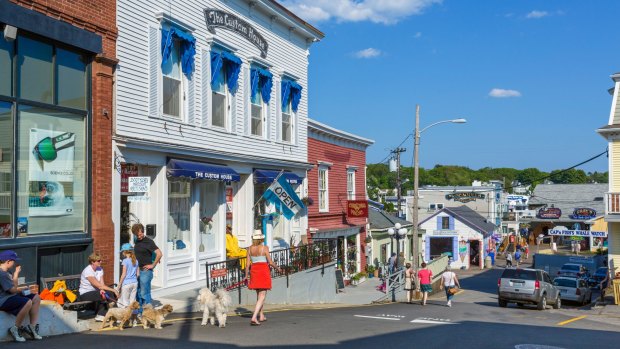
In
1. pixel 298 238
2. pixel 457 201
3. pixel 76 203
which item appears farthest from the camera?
pixel 457 201

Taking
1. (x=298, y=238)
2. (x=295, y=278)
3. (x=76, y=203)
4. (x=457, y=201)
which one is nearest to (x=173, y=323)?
(x=76, y=203)

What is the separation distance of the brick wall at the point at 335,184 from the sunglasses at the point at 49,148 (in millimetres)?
14561

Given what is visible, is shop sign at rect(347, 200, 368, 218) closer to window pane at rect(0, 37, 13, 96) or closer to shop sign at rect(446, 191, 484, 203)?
window pane at rect(0, 37, 13, 96)

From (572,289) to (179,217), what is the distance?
20151 millimetres

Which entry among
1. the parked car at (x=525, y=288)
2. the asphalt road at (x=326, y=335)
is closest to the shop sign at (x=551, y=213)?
the parked car at (x=525, y=288)

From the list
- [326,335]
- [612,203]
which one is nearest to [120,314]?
[326,335]

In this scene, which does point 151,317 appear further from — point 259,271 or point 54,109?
point 54,109

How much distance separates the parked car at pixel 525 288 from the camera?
24.0m

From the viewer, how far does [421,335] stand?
41.1 feet

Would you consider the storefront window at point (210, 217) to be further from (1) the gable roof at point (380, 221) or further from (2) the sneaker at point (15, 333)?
(1) the gable roof at point (380, 221)

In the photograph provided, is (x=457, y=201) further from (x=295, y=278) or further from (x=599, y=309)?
(x=295, y=278)

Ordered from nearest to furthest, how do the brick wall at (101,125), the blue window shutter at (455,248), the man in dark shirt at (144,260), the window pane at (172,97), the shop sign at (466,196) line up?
the man in dark shirt at (144,260), the brick wall at (101,125), the window pane at (172,97), the blue window shutter at (455,248), the shop sign at (466,196)

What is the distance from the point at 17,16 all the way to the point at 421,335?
9430 mm

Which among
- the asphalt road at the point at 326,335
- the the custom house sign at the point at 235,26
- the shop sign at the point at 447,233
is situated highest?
the the custom house sign at the point at 235,26
